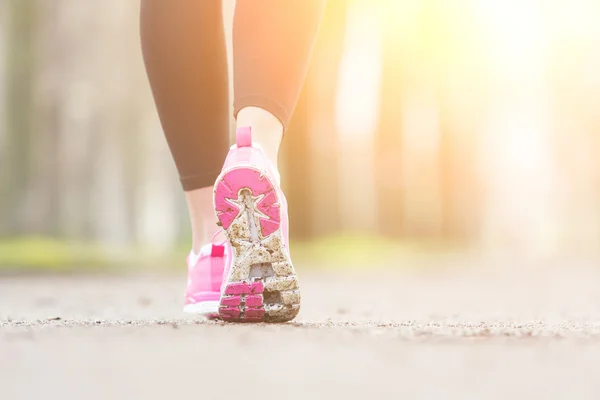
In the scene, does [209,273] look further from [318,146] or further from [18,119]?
[318,146]

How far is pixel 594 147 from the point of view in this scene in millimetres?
9344

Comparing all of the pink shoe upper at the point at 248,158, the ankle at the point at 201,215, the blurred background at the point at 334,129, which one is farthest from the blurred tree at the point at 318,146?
the pink shoe upper at the point at 248,158

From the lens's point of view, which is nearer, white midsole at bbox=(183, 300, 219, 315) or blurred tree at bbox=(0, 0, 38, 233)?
white midsole at bbox=(183, 300, 219, 315)

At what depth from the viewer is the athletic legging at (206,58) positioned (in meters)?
1.06

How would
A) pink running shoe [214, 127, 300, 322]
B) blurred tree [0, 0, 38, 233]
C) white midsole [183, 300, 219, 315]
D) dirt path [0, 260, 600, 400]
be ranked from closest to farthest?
dirt path [0, 260, 600, 400] → pink running shoe [214, 127, 300, 322] → white midsole [183, 300, 219, 315] → blurred tree [0, 0, 38, 233]

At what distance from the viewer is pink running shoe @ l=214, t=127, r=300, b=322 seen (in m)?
1.02

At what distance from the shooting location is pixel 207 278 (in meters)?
1.19

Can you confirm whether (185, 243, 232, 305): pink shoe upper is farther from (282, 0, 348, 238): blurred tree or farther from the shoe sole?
(282, 0, 348, 238): blurred tree

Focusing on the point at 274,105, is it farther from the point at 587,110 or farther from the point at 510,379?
the point at 587,110

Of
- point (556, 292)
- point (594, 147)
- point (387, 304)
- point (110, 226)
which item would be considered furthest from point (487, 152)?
point (387, 304)

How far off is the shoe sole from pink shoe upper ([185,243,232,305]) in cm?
15

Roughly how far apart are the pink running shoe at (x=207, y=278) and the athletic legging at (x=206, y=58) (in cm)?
10

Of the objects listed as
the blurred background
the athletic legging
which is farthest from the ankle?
the blurred background

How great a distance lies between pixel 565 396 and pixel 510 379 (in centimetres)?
7
